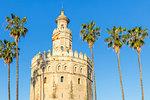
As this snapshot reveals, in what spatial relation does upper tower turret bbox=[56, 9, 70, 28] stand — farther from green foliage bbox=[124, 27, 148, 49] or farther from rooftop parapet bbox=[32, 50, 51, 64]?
green foliage bbox=[124, 27, 148, 49]

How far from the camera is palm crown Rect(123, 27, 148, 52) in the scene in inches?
1341

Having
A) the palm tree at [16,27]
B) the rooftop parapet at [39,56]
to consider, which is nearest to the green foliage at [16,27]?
the palm tree at [16,27]

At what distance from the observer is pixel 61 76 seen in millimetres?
43719

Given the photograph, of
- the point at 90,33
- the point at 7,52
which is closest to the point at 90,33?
the point at 90,33

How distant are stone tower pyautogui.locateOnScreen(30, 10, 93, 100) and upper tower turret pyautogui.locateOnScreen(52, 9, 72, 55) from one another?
1.19m

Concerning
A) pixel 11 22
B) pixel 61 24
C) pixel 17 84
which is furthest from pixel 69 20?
pixel 17 84

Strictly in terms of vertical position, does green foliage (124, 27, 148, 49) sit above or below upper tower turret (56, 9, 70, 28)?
below

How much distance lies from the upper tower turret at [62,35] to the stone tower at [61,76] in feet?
3.91

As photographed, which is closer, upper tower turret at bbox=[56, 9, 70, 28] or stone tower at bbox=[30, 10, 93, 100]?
stone tower at bbox=[30, 10, 93, 100]

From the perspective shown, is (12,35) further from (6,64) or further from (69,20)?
(69,20)

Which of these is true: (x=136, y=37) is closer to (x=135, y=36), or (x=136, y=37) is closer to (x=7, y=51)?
(x=135, y=36)

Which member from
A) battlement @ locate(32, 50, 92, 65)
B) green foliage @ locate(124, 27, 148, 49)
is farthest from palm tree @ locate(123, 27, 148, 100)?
battlement @ locate(32, 50, 92, 65)

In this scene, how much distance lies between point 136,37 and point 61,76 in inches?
668

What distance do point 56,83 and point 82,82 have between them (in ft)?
18.2
